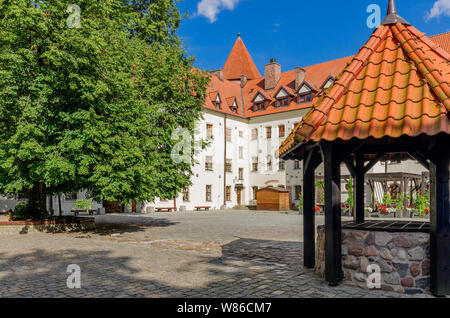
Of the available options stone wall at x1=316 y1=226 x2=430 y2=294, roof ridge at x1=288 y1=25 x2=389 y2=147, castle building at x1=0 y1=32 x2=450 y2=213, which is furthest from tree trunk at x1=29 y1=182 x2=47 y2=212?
castle building at x1=0 y1=32 x2=450 y2=213

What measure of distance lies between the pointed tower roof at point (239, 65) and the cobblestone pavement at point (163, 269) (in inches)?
1670

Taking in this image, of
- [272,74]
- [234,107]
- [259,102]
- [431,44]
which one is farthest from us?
[272,74]

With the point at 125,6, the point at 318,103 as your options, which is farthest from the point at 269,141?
the point at 318,103

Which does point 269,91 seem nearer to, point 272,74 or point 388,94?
point 272,74

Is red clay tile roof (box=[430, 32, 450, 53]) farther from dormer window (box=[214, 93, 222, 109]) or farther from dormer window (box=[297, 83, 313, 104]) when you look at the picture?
dormer window (box=[214, 93, 222, 109])

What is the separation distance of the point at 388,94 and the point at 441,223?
6.62 feet

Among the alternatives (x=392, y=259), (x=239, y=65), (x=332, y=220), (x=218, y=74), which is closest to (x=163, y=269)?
(x=332, y=220)

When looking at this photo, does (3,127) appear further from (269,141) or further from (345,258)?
(269,141)

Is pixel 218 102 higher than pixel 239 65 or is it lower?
lower

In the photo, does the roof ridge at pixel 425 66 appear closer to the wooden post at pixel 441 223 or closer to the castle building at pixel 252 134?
the wooden post at pixel 441 223

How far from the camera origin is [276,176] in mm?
41250

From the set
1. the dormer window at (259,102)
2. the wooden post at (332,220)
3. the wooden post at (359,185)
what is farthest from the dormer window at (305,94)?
the wooden post at (332,220)

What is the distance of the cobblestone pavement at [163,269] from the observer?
19.9ft

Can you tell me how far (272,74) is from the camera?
1785 inches
